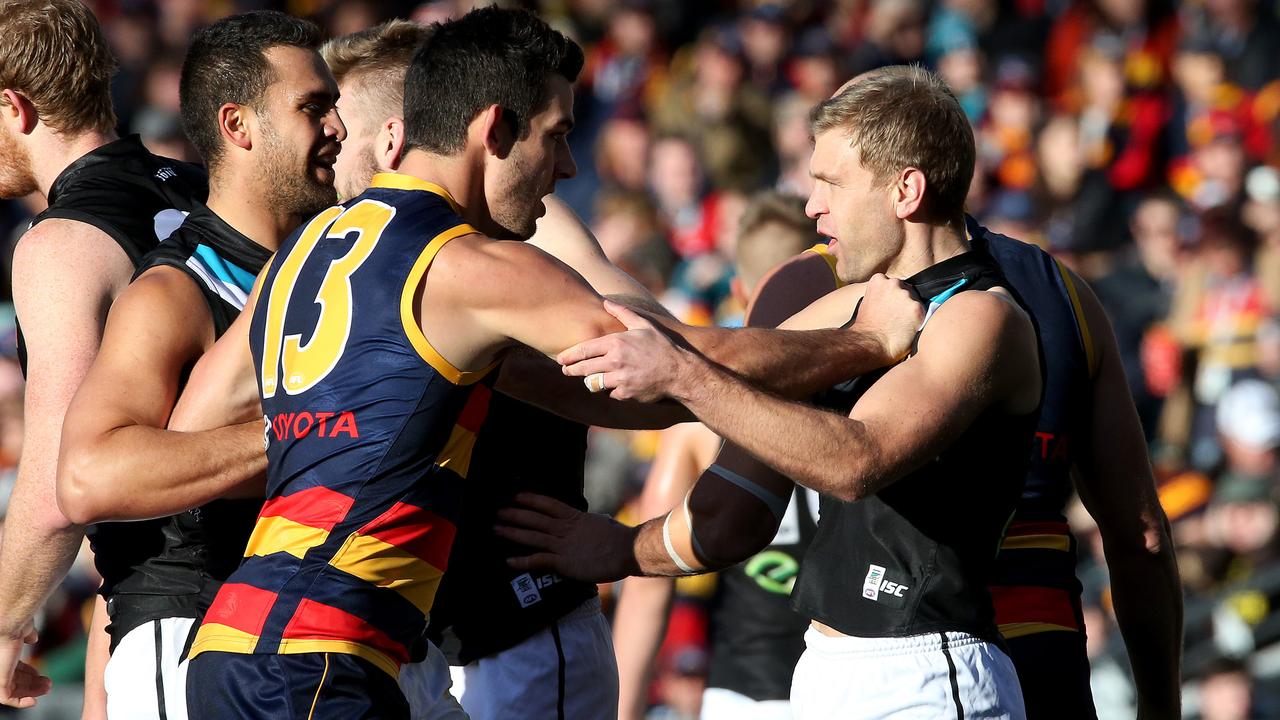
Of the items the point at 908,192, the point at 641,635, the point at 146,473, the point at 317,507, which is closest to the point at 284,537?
the point at 317,507

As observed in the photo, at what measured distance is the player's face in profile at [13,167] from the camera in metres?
4.51

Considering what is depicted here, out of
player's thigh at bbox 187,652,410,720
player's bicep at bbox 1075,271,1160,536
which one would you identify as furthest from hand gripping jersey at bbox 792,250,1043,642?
player's thigh at bbox 187,652,410,720

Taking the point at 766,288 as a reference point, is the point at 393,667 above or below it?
below

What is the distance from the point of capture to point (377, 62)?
4898mm

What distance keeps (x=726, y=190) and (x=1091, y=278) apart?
3029 millimetres

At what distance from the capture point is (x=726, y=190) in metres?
12.3

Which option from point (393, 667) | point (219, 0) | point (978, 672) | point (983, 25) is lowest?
point (393, 667)

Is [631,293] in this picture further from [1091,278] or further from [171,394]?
[1091,278]

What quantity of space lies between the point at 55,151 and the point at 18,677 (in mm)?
1555

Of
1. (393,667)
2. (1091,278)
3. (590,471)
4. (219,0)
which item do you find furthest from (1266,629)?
(219,0)

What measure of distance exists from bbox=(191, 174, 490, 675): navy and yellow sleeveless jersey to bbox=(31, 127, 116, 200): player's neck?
143 centimetres

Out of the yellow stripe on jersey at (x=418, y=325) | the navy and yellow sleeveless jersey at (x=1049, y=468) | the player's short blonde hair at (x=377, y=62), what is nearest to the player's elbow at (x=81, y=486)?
the yellow stripe on jersey at (x=418, y=325)

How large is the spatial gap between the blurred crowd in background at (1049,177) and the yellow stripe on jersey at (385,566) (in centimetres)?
341

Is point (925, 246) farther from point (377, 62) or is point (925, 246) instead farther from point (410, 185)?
point (377, 62)
